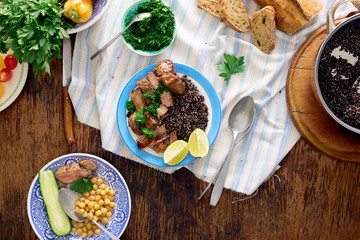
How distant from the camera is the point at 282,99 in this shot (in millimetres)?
2816

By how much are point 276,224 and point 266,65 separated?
137cm

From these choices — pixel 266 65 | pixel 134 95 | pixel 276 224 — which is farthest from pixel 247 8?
pixel 276 224

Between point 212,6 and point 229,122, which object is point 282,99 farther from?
point 212,6

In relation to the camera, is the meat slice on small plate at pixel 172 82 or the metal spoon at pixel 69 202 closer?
the meat slice on small plate at pixel 172 82

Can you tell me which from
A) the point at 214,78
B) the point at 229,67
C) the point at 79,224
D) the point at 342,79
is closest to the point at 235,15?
the point at 229,67

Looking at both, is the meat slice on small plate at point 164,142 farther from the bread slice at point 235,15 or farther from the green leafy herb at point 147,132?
the bread slice at point 235,15

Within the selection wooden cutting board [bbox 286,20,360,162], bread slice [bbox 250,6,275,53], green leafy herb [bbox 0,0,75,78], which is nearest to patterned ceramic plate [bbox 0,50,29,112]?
green leafy herb [bbox 0,0,75,78]

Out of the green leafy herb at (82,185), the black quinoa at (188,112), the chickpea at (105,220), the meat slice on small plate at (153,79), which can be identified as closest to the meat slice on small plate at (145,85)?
the meat slice on small plate at (153,79)

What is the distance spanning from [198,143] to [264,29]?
1.03 meters

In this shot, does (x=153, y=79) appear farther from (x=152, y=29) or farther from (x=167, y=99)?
(x=152, y=29)

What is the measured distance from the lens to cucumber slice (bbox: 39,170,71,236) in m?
2.81

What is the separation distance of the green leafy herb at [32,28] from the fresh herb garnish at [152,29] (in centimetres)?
53

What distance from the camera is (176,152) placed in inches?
104

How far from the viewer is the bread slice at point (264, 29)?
8.46ft
